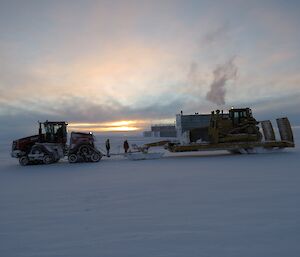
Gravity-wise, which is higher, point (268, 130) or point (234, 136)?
point (268, 130)

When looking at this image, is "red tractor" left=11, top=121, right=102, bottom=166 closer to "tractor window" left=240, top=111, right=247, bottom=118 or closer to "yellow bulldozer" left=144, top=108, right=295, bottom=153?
"yellow bulldozer" left=144, top=108, right=295, bottom=153

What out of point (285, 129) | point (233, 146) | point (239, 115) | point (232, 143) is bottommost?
point (233, 146)

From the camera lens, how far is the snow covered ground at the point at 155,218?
4480 millimetres

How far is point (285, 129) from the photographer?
20.5 metres

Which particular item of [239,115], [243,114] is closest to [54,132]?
[239,115]

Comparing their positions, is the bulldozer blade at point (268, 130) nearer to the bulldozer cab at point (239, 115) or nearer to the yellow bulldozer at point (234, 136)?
the yellow bulldozer at point (234, 136)

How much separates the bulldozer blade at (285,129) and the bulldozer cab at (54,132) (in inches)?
520

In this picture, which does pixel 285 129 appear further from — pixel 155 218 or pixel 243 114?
pixel 155 218

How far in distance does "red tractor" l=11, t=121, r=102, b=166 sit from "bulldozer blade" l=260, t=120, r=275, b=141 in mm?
11338

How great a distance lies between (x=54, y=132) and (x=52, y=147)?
2.82ft

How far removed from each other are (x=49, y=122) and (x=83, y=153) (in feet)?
8.48

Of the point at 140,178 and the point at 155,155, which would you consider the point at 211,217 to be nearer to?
the point at 140,178

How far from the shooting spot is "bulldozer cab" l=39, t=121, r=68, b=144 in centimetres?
1844

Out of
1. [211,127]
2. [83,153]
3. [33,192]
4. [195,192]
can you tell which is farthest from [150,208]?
[211,127]
